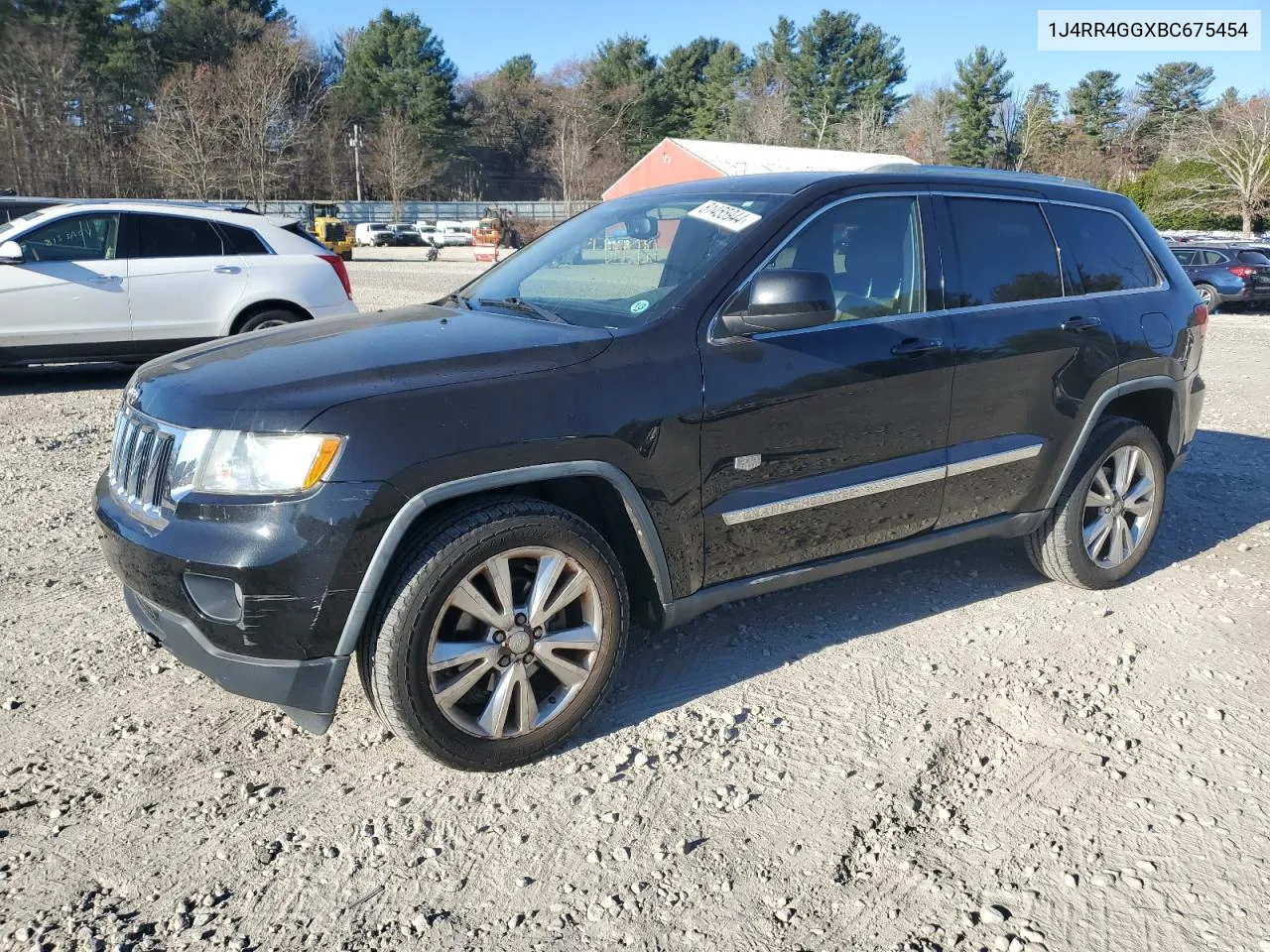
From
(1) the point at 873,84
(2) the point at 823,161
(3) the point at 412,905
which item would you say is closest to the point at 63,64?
(2) the point at 823,161

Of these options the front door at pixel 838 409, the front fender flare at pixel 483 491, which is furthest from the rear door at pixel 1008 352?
the front fender flare at pixel 483 491

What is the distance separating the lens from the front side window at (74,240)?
28.6 ft

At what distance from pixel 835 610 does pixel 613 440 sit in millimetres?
1779

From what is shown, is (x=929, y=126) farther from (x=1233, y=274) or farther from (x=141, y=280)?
(x=141, y=280)

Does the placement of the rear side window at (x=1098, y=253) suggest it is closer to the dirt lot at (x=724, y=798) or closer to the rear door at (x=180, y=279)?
the dirt lot at (x=724, y=798)

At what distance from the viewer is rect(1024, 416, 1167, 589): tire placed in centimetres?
446

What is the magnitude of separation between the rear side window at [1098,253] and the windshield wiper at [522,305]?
2366mm

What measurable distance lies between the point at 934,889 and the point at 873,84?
81764 mm

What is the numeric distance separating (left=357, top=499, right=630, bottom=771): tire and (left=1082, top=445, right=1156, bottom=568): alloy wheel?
2554 mm

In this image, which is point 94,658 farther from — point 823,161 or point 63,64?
point 63,64

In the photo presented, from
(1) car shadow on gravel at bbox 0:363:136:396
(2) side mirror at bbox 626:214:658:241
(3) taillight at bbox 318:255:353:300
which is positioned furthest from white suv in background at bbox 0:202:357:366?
(2) side mirror at bbox 626:214:658:241

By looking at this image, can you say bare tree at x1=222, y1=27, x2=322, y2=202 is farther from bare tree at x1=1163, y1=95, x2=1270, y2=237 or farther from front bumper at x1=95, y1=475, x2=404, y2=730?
front bumper at x1=95, y1=475, x2=404, y2=730

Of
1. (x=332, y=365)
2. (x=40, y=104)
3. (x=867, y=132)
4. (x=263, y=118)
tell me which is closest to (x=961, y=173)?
(x=332, y=365)

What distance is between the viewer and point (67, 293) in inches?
344
